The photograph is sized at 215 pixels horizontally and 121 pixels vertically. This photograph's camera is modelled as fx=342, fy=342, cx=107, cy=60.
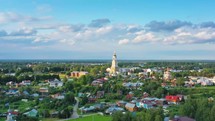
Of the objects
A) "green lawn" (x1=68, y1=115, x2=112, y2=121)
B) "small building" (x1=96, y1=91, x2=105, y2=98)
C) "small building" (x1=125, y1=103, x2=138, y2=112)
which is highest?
"small building" (x1=96, y1=91, x2=105, y2=98)

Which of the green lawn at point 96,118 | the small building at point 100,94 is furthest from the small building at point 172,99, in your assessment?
the green lawn at point 96,118

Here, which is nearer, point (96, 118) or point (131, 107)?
Answer: point (96, 118)

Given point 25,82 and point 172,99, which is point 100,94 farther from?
point 25,82

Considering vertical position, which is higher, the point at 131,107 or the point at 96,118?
the point at 131,107

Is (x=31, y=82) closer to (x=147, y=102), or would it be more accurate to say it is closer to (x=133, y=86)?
(x=133, y=86)

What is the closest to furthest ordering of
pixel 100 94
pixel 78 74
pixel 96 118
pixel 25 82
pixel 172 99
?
1. pixel 96 118
2. pixel 172 99
3. pixel 100 94
4. pixel 25 82
5. pixel 78 74

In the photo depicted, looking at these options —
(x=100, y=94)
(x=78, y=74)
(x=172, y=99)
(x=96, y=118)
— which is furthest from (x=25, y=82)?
(x=96, y=118)

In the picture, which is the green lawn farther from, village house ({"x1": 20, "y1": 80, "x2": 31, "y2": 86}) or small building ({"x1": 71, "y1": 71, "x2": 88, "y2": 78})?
small building ({"x1": 71, "y1": 71, "x2": 88, "y2": 78})

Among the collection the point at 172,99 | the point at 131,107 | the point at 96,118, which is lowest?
the point at 96,118

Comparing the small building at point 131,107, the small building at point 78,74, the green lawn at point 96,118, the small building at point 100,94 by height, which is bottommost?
the green lawn at point 96,118

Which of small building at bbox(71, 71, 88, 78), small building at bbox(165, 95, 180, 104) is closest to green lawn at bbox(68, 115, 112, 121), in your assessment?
small building at bbox(165, 95, 180, 104)

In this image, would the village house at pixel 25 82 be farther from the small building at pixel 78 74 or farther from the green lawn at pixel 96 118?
the green lawn at pixel 96 118
